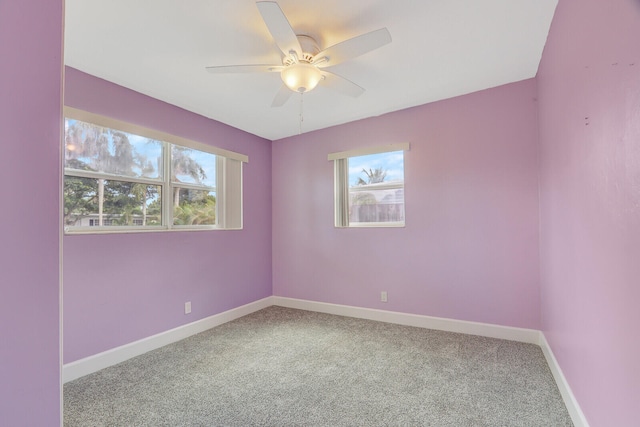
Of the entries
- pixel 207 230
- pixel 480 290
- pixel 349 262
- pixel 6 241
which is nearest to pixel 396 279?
pixel 349 262

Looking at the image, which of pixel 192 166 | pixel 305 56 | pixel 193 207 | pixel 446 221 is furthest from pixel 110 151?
pixel 446 221

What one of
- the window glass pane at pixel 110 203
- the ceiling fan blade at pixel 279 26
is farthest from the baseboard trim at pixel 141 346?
the ceiling fan blade at pixel 279 26

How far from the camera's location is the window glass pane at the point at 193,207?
10.4 ft

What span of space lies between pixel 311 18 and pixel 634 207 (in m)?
1.86

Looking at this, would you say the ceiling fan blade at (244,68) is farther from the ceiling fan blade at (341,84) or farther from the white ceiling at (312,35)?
the ceiling fan blade at (341,84)

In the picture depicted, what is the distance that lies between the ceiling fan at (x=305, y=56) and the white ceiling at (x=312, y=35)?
19 cm

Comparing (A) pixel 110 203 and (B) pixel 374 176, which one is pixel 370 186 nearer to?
(B) pixel 374 176

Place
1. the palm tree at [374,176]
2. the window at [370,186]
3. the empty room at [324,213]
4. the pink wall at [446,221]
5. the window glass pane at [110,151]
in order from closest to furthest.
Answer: the empty room at [324,213]
the window glass pane at [110,151]
the pink wall at [446,221]
the window at [370,186]
the palm tree at [374,176]

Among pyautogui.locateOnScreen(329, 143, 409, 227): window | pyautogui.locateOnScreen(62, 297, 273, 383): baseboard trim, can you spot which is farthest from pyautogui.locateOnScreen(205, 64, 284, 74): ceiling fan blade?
pyautogui.locateOnScreen(62, 297, 273, 383): baseboard trim

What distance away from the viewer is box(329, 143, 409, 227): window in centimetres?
351

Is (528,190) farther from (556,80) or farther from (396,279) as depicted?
(396,279)

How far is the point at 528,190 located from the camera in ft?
9.04

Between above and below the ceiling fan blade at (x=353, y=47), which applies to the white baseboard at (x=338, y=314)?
below

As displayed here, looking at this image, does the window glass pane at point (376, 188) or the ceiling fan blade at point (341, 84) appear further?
the window glass pane at point (376, 188)
